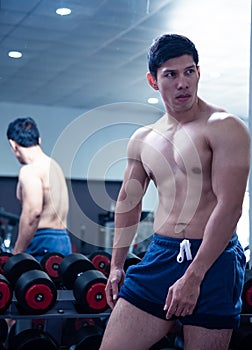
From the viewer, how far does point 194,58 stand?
1716mm

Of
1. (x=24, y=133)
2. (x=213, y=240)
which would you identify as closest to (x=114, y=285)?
(x=213, y=240)

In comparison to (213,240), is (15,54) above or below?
above

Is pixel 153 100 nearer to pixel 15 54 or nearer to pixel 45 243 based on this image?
pixel 15 54

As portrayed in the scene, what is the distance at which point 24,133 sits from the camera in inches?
128

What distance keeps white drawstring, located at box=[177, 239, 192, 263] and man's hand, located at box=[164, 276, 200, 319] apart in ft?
0.38

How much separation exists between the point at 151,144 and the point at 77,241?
355cm

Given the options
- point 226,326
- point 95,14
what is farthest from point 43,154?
point 226,326

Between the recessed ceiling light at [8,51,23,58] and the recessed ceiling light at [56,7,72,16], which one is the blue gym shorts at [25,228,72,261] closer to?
the recessed ceiling light at [8,51,23,58]

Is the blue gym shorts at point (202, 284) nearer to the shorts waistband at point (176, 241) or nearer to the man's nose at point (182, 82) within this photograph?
the shorts waistband at point (176, 241)

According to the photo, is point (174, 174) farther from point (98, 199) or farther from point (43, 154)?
→ point (98, 199)

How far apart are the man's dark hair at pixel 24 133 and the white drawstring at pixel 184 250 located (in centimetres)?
170

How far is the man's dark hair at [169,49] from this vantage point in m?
1.68

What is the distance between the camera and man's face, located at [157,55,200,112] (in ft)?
5.45

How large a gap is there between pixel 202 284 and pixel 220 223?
0.67 ft
